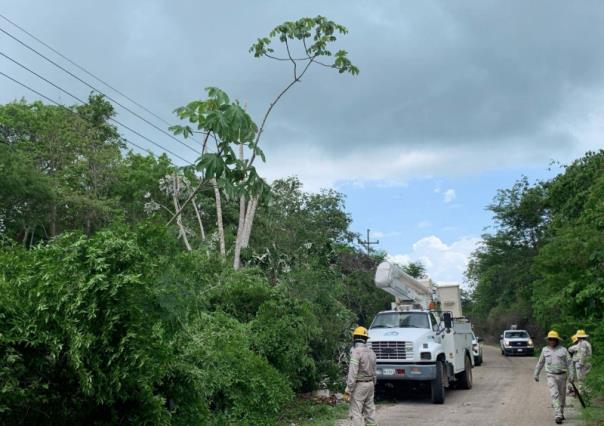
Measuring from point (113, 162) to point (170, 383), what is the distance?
1039 inches

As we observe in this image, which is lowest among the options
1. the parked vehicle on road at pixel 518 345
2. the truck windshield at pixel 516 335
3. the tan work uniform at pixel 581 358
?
the tan work uniform at pixel 581 358

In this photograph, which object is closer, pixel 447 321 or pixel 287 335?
pixel 287 335

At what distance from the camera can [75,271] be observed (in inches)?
226

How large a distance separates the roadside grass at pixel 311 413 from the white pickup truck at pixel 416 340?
1923 mm

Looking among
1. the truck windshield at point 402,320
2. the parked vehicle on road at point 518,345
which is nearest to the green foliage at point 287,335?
A: the truck windshield at point 402,320

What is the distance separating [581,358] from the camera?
14719mm

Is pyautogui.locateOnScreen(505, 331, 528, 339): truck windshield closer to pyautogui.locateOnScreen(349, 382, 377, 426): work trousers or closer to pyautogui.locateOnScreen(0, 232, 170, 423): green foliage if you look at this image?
pyautogui.locateOnScreen(349, 382, 377, 426): work trousers

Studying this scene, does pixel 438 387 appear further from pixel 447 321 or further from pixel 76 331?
pixel 76 331

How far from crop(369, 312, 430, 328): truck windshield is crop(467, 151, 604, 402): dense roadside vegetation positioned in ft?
13.1

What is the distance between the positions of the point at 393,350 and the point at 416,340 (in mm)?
593

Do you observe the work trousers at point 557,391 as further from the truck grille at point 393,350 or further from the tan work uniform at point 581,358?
the truck grille at point 393,350

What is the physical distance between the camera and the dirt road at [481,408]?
1251 cm

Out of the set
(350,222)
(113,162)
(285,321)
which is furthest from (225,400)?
(350,222)

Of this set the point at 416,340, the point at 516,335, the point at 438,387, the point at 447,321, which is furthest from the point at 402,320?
the point at 516,335
